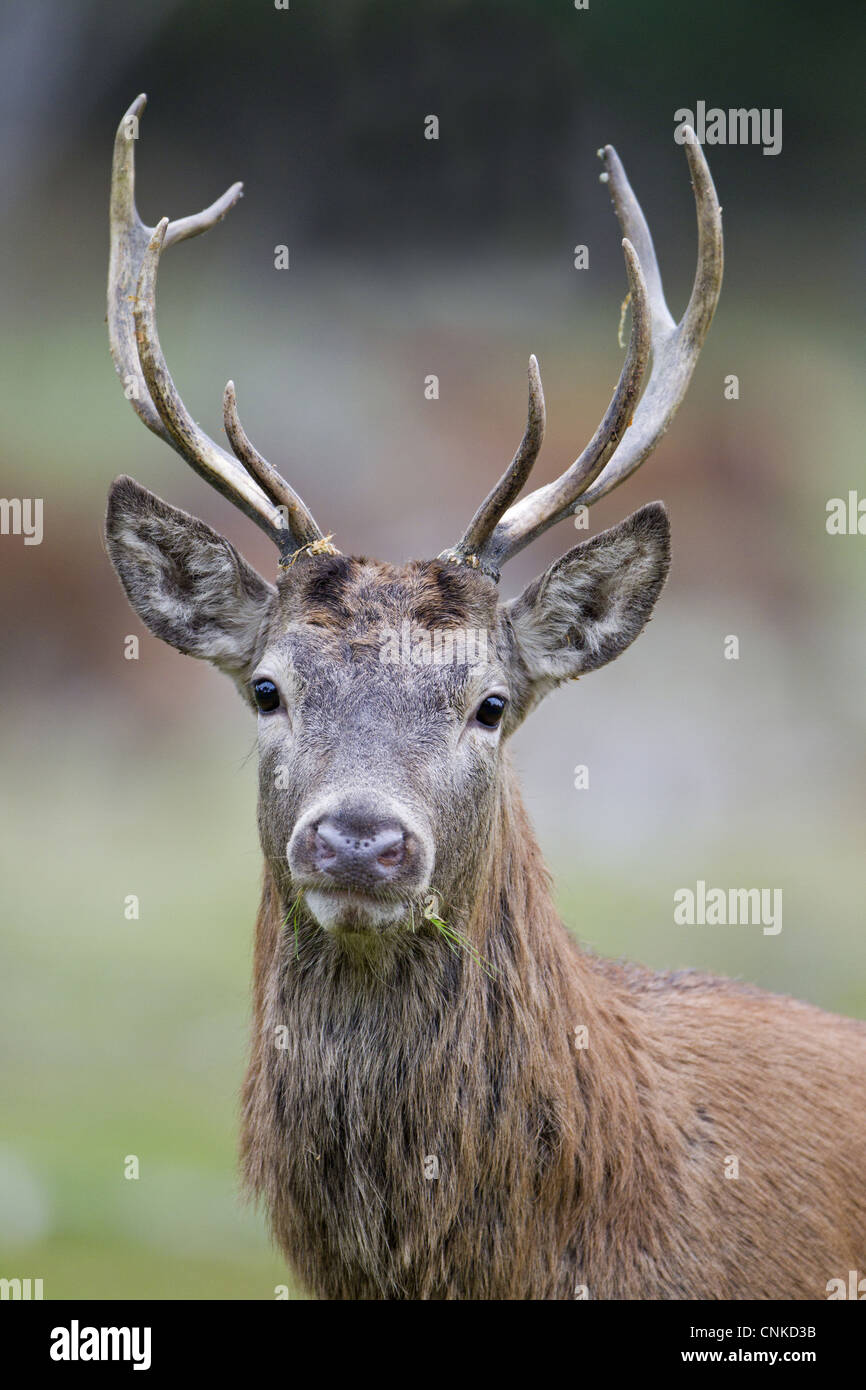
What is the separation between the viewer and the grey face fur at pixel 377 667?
402 cm

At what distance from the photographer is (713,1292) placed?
475 cm

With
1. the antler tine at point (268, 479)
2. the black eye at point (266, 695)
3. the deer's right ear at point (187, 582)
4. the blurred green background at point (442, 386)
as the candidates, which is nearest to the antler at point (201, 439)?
the antler tine at point (268, 479)

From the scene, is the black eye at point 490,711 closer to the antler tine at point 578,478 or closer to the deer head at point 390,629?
the deer head at point 390,629

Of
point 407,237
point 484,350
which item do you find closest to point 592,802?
point 484,350

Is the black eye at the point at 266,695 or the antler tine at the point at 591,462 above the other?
the antler tine at the point at 591,462

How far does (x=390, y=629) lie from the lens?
4523mm

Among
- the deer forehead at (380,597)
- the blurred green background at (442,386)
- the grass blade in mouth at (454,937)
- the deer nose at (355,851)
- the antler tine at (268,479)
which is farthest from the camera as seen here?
the blurred green background at (442,386)

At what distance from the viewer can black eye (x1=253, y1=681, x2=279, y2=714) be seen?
15.2ft

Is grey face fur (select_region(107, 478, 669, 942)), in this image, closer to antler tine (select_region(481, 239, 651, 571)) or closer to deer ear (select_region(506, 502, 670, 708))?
deer ear (select_region(506, 502, 670, 708))

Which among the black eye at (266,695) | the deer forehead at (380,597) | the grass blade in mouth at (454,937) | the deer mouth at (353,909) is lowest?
→ the grass blade in mouth at (454,937)

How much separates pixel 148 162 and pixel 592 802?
31.1ft

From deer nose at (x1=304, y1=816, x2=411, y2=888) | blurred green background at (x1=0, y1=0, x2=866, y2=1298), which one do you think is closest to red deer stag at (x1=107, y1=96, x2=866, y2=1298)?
deer nose at (x1=304, y1=816, x2=411, y2=888)

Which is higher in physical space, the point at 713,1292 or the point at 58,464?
the point at 58,464
